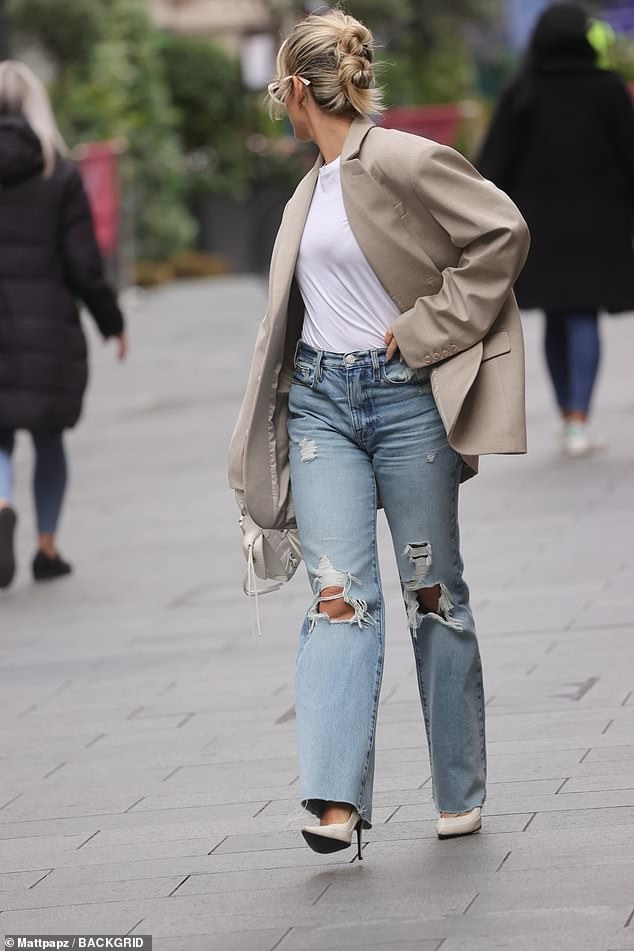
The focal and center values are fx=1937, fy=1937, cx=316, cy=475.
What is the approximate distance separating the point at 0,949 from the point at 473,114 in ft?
82.2

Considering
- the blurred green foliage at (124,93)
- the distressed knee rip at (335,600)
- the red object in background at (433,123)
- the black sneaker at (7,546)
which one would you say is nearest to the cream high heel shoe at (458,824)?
the distressed knee rip at (335,600)

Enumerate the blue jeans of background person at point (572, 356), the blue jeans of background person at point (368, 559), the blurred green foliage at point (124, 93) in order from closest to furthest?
1. the blue jeans of background person at point (368, 559)
2. the blue jeans of background person at point (572, 356)
3. the blurred green foliage at point (124, 93)

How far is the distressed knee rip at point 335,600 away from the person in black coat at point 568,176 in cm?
559

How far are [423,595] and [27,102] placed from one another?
426cm

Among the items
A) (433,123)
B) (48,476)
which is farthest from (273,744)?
(433,123)

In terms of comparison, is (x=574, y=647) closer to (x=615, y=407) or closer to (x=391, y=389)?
(x=391, y=389)

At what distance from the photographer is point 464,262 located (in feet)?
13.1

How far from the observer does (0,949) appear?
3607mm

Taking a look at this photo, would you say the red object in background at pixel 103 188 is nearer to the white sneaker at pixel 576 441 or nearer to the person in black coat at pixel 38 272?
the white sneaker at pixel 576 441

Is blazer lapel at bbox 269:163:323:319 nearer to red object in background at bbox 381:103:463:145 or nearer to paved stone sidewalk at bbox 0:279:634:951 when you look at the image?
paved stone sidewalk at bbox 0:279:634:951

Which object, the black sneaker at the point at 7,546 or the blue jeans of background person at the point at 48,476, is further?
the blue jeans of background person at the point at 48,476

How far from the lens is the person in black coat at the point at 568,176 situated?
9.48 metres

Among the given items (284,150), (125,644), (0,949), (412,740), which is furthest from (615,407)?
(284,150)

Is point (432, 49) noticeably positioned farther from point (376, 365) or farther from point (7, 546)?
point (376, 365)
